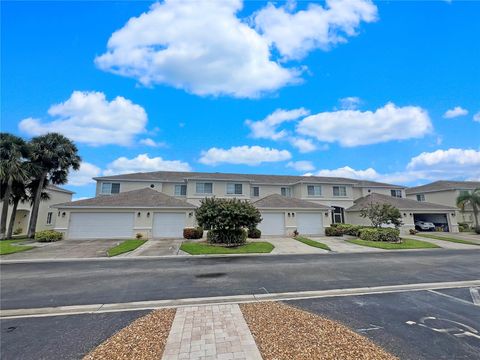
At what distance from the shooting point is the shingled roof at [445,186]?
3809 cm

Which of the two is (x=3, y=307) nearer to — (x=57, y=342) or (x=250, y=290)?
(x=57, y=342)

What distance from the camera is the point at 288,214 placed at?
26.5 m

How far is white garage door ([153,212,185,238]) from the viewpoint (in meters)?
23.6

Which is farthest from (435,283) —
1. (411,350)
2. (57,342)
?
(57,342)

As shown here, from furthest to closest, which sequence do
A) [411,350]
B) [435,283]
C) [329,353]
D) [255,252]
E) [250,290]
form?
1. [255,252]
2. [435,283]
3. [250,290]
4. [411,350]
5. [329,353]

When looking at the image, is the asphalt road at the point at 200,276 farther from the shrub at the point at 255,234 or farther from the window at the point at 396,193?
the window at the point at 396,193

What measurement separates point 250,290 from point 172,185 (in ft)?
84.6

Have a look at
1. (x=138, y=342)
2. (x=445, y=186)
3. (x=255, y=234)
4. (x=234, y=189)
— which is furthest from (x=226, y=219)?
(x=445, y=186)

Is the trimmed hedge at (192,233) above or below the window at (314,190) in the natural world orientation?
below

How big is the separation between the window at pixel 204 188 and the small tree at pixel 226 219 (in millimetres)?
11582

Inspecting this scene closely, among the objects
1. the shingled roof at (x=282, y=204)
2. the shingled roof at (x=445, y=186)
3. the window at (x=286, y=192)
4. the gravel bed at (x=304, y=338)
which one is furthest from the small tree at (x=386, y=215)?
the shingled roof at (x=445, y=186)

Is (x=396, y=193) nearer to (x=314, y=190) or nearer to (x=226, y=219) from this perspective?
(x=314, y=190)

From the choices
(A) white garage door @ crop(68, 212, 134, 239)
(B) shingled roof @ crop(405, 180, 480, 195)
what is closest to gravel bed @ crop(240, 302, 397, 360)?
(A) white garage door @ crop(68, 212, 134, 239)

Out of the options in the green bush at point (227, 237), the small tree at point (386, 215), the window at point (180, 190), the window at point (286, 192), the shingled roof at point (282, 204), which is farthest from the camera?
the window at point (286, 192)
